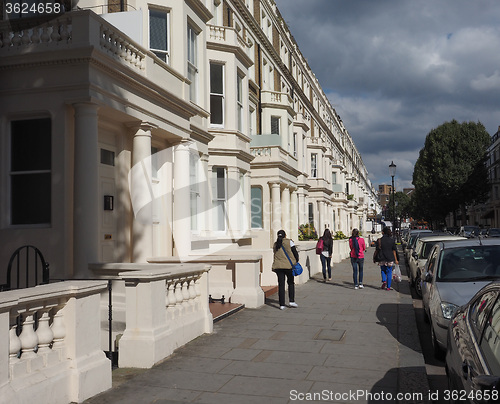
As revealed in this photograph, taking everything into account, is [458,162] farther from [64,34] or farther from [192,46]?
[64,34]

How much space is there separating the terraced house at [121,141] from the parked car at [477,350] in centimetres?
604

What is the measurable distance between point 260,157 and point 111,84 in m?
15.4

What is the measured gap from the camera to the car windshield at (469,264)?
26.8 ft

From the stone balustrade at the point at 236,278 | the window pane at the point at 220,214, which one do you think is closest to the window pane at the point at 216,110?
the window pane at the point at 220,214

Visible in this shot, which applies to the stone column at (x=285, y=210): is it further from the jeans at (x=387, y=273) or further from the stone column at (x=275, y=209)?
the jeans at (x=387, y=273)

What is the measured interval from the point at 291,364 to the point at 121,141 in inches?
262

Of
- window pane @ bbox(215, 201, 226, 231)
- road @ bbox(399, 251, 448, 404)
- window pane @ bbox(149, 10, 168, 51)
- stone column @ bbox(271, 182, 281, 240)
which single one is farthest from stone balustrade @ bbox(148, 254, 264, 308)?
stone column @ bbox(271, 182, 281, 240)

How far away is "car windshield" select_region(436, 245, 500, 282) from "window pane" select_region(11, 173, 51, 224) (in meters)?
7.08

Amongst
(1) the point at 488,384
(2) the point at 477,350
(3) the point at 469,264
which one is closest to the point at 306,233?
(3) the point at 469,264

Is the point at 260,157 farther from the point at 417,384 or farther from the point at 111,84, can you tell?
the point at 417,384

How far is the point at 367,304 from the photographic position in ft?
41.2

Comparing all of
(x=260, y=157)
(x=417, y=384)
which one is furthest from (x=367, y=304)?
(x=260, y=157)

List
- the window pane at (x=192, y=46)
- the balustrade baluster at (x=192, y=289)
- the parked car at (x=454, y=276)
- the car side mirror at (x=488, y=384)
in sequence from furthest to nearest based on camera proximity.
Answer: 1. the window pane at (x=192, y=46)
2. the balustrade baluster at (x=192, y=289)
3. the parked car at (x=454, y=276)
4. the car side mirror at (x=488, y=384)

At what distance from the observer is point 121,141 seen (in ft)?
37.0
